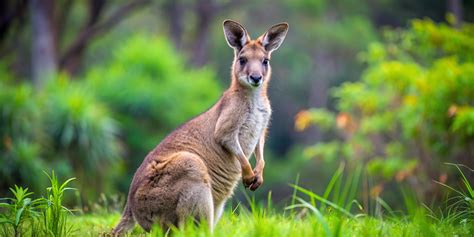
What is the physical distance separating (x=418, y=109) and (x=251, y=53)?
25.0 ft

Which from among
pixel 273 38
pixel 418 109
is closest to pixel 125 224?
pixel 273 38

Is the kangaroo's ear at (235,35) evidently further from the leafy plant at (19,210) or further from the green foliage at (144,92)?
the green foliage at (144,92)

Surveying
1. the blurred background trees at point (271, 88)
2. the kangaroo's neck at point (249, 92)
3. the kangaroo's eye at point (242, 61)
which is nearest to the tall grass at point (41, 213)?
the kangaroo's neck at point (249, 92)

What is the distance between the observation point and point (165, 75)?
76.3 ft

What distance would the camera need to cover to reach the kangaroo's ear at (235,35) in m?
6.16

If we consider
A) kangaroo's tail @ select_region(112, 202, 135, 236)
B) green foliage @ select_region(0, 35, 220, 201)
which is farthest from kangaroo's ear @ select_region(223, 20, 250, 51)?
green foliage @ select_region(0, 35, 220, 201)

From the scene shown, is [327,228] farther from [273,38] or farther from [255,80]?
[273,38]

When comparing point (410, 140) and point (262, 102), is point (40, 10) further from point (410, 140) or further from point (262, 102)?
point (262, 102)

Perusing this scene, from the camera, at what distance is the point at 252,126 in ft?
19.5

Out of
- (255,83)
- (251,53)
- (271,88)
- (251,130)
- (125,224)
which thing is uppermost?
(251,53)

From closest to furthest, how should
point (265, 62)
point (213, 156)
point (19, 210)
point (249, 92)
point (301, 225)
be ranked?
point (19, 210) < point (301, 225) < point (213, 156) < point (249, 92) < point (265, 62)

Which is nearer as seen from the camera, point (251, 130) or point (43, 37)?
point (251, 130)

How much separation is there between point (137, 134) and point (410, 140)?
10.5m

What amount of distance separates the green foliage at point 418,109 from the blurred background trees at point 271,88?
0.04 meters
